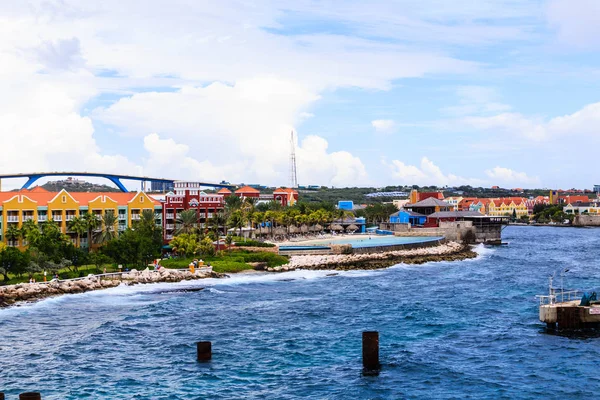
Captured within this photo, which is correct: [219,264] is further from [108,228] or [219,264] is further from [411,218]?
[411,218]

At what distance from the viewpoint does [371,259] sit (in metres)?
103

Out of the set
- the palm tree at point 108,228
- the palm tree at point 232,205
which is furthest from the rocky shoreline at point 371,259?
the palm tree at point 108,228

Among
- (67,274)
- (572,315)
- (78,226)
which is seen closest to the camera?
(572,315)

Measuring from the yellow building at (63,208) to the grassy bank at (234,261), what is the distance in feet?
43.3

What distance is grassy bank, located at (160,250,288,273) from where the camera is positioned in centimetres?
8706

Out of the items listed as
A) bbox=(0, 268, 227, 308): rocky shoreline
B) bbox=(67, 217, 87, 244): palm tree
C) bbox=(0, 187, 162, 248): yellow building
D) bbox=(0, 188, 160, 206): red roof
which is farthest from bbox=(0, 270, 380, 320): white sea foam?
bbox=(0, 188, 160, 206): red roof

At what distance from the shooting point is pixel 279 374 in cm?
3962

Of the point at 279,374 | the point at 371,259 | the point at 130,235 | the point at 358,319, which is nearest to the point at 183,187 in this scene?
the point at 130,235

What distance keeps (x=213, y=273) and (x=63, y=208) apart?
28193mm

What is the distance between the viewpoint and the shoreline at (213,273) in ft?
219

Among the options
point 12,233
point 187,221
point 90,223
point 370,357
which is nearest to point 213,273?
point 187,221

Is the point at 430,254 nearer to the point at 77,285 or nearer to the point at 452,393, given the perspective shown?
the point at 77,285

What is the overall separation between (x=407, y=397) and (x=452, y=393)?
283 centimetres

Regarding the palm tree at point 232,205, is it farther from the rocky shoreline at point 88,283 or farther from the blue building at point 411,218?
the blue building at point 411,218
